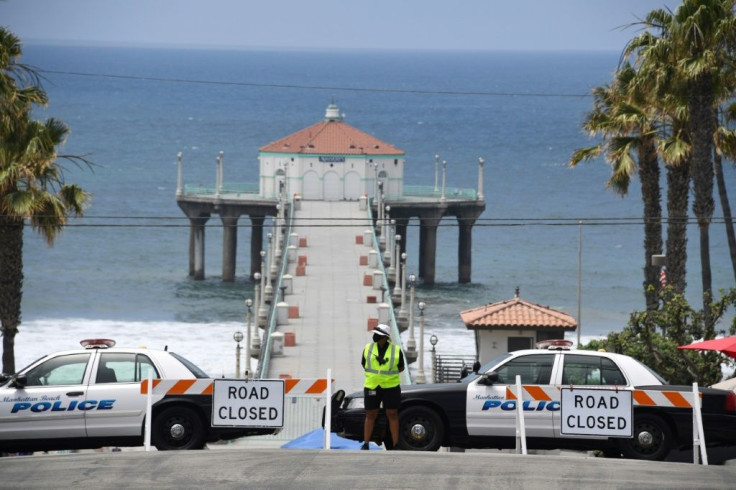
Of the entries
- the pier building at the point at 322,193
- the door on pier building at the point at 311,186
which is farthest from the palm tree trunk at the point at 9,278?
the door on pier building at the point at 311,186

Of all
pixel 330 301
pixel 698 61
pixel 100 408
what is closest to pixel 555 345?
pixel 100 408

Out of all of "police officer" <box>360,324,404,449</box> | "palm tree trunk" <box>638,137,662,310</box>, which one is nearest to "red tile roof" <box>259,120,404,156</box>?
"palm tree trunk" <box>638,137,662,310</box>

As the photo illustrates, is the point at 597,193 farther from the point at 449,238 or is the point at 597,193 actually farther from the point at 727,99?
the point at 727,99

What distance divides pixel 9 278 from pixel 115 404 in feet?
51.8

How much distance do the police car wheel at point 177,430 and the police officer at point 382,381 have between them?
1962 mm

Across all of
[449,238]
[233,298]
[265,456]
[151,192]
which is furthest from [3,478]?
[151,192]

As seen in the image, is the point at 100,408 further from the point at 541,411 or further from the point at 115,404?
the point at 541,411

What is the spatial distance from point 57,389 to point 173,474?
112 inches

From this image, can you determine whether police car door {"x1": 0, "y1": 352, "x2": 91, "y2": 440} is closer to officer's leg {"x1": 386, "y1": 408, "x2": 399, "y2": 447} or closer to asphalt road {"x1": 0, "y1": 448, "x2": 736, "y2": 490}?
asphalt road {"x1": 0, "y1": 448, "x2": 736, "y2": 490}

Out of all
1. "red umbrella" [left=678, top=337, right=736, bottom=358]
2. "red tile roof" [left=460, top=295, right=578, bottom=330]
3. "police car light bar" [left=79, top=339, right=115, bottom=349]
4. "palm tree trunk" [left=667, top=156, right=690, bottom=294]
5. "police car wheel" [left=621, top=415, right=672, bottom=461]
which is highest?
"palm tree trunk" [left=667, top=156, right=690, bottom=294]

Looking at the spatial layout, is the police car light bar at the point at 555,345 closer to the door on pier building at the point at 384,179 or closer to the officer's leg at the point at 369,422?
the officer's leg at the point at 369,422

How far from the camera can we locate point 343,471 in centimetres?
1504

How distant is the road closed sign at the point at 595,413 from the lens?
16.3 metres

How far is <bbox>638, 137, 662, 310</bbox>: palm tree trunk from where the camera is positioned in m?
34.5
